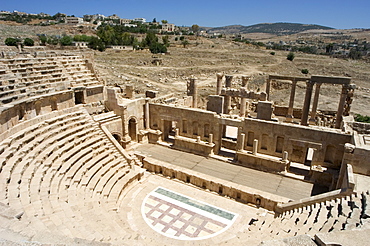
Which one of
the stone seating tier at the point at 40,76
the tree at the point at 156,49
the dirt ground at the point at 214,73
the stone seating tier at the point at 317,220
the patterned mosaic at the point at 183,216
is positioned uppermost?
the tree at the point at 156,49

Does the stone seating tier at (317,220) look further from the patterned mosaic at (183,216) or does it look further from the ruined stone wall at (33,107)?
the ruined stone wall at (33,107)

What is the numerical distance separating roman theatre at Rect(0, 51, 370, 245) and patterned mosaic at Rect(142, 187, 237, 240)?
0.06 metres

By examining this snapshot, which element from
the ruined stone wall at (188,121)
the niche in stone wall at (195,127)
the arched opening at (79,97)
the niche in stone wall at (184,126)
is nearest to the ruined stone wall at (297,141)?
the ruined stone wall at (188,121)

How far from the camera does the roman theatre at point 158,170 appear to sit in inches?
392

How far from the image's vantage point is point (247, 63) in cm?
6525

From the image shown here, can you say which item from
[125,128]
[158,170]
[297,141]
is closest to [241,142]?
[297,141]

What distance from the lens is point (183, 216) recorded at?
545 inches

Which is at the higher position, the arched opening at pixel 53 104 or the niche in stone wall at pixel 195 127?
the arched opening at pixel 53 104

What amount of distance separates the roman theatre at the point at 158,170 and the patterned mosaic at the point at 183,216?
57 mm

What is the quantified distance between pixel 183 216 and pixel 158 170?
15.5 ft

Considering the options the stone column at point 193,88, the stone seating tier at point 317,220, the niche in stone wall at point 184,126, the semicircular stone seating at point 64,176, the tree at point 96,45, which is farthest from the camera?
the tree at point 96,45

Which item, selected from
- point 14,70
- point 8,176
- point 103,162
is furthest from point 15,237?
point 14,70

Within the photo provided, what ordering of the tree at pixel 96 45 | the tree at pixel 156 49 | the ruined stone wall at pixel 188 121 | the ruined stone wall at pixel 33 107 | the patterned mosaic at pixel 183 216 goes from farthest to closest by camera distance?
1. the tree at pixel 156 49
2. the tree at pixel 96 45
3. the ruined stone wall at pixel 188 121
4. the ruined stone wall at pixel 33 107
5. the patterned mosaic at pixel 183 216

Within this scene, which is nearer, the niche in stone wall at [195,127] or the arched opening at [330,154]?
the arched opening at [330,154]
